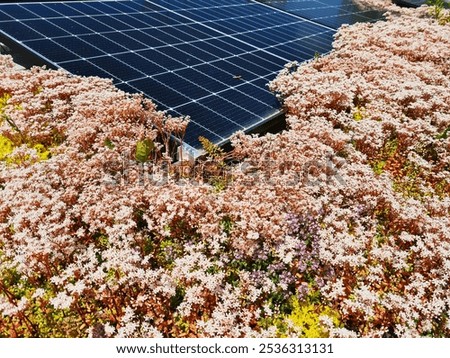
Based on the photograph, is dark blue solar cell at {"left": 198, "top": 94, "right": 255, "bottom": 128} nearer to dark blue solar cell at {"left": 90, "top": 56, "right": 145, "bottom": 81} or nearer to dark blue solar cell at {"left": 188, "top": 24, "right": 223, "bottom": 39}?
dark blue solar cell at {"left": 90, "top": 56, "right": 145, "bottom": 81}

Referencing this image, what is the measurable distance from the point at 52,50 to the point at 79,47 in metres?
0.88

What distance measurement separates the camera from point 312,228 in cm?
698

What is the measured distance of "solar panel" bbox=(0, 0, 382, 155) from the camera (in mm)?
10095

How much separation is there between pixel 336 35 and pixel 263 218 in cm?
1335

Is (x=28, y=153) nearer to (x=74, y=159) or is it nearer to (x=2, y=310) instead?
(x=74, y=159)

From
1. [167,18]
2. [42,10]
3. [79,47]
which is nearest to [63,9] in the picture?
[42,10]

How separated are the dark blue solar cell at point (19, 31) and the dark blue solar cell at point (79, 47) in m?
0.78

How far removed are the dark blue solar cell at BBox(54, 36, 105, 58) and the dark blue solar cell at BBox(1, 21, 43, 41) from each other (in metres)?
0.78

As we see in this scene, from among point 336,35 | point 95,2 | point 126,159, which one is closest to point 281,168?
A: point 126,159

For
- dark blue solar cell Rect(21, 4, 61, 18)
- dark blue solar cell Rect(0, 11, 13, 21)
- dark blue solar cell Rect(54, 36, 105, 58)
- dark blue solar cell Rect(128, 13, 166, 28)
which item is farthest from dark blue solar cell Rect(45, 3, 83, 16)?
dark blue solar cell Rect(54, 36, 105, 58)

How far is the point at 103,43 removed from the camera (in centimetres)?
1233

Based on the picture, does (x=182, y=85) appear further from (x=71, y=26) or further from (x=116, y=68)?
(x=71, y=26)

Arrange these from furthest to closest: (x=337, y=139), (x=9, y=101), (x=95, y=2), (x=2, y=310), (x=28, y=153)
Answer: (x=95, y=2) < (x=9, y=101) < (x=337, y=139) < (x=28, y=153) < (x=2, y=310)

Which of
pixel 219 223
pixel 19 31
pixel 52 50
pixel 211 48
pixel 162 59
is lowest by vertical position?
pixel 219 223
